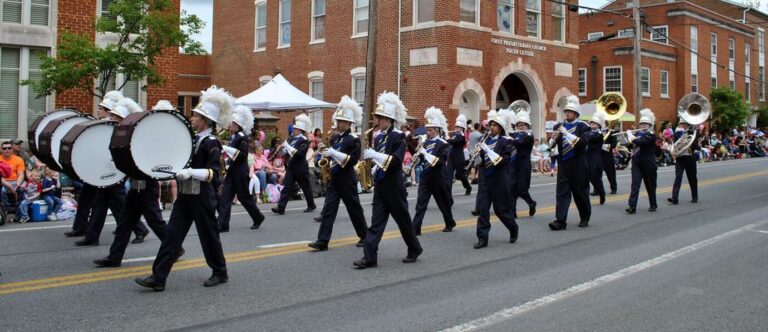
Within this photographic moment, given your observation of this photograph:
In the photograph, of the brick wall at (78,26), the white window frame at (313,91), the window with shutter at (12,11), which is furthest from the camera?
the white window frame at (313,91)

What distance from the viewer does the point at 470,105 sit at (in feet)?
88.6

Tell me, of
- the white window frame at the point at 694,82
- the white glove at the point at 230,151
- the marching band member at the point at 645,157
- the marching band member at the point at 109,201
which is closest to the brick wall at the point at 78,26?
the white glove at the point at 230,151

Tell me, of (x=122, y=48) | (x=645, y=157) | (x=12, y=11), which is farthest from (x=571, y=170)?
(x=12, y=11)

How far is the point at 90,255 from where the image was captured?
8742mm

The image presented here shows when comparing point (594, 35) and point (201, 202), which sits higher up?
point (594, 35)

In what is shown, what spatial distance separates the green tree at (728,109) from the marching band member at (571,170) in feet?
135

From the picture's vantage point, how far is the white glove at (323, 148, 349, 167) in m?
8.51

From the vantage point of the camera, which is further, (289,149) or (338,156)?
(289,149)

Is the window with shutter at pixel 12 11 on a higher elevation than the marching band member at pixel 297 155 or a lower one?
higher

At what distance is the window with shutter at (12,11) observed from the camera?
18658 millimetres

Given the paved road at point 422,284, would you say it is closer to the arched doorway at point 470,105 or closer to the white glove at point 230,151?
the white glove at point 230,151

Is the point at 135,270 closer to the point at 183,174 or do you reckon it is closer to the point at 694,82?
the point at 183,174

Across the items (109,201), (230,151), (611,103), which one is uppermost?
(611,103)

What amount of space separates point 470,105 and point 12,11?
1605cm
